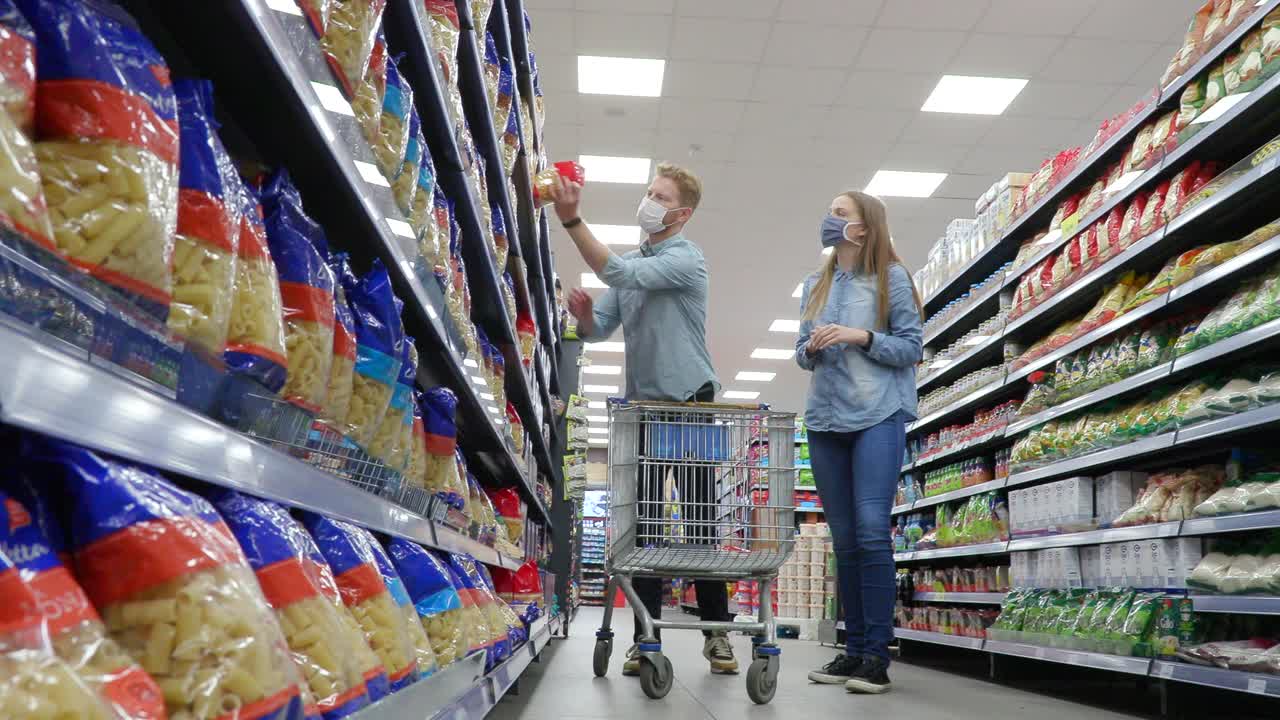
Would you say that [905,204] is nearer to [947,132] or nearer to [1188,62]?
[947,132]

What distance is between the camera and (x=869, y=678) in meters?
3.25

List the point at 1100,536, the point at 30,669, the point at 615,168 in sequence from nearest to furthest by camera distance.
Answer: the point at 30,669 → the point at 1100,536 → the point at 615,168

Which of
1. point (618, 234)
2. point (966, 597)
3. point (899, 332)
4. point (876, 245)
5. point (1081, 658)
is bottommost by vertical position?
point (1081, 658)

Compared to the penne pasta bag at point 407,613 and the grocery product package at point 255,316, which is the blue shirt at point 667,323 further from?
the grocery product package at point 255,316

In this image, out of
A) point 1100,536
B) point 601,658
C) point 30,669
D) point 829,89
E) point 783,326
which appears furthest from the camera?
point 783,326

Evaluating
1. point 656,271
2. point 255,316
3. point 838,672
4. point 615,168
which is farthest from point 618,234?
point 255,316

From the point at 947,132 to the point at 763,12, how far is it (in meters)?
2.31

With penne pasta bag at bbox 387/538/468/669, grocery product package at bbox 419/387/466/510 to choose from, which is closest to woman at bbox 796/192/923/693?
grocery product package at bbox 419/387/466/510

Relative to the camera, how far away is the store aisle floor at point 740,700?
2686 mm

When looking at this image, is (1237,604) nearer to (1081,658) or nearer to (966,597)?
(1081,658)

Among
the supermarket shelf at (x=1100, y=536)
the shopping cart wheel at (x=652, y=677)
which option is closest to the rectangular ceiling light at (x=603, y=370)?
the supermarket shelf at (x=1100, y=536)

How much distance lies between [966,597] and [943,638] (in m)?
0.25

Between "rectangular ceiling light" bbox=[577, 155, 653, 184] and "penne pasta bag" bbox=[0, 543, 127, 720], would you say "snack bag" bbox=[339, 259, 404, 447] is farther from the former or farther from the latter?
"rectangular ceiling light" bbox=[577, 155, 653, 184]

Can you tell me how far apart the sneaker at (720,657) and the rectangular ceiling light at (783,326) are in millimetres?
9897
